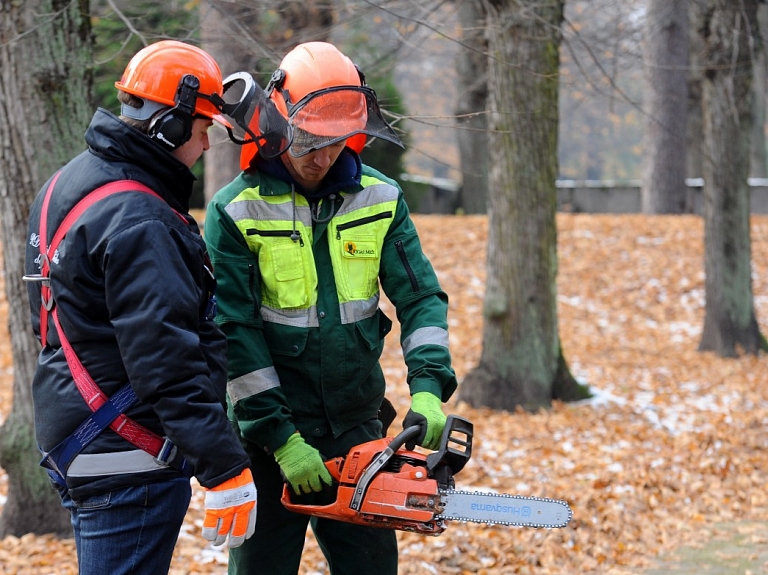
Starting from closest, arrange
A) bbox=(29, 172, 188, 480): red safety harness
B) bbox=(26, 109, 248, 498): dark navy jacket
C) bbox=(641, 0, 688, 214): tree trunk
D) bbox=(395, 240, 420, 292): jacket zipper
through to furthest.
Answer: bbox=(26, 109, 248, 498): dark navy jacket → bbox=(29, 172, 188, 480): red safety harness → bbox=(395, 240, 420, 292): jacket zipper → bbox=(641, 0, 688, 214): tree trunk

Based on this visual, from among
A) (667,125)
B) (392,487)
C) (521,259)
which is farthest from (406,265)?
(667,125)

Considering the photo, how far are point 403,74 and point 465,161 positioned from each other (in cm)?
1996

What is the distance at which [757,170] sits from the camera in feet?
75.3

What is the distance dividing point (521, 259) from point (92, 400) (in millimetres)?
5698

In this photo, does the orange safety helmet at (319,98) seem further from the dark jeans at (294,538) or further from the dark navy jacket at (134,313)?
the dark jeans at (294,538)

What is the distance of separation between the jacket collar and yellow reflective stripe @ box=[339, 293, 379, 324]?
0.72 m

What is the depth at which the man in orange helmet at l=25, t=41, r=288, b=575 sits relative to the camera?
2.33m

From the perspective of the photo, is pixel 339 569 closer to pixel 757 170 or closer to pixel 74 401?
pixel 74 401

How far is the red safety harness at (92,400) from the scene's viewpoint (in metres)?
2.43

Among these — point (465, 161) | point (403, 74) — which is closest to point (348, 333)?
point (465, 161)

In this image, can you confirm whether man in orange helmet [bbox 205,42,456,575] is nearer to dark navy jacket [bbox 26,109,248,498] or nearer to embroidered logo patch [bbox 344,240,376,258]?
embroidered logo patch [bbox 344,240,376,258]

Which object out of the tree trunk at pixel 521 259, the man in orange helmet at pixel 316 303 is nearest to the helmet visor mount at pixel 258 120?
the man in orange helmet at pixel 316 303

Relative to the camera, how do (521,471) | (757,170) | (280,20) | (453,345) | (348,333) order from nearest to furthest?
(348,333) → (521,471) → (280,20) → (453,345) → (757,170)

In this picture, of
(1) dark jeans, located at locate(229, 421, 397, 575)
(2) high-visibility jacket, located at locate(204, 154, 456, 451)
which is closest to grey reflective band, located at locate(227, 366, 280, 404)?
(2) high-visibility jacket, located at locate(204, 154, 456, 451)
